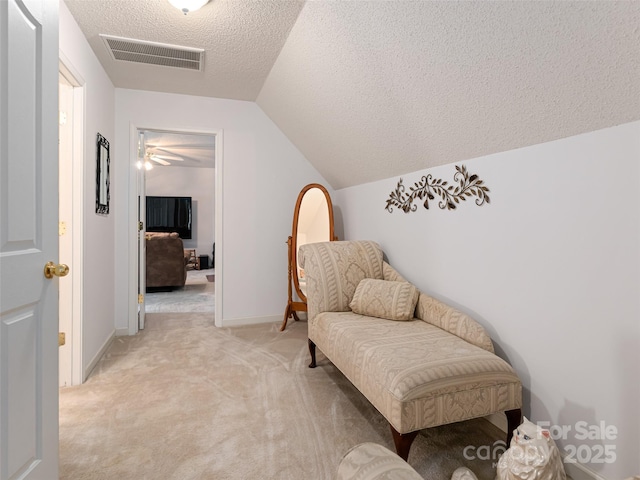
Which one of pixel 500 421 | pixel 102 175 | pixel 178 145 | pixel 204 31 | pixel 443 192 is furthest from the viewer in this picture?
pixel 178 145

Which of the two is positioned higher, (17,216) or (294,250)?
(17,216)

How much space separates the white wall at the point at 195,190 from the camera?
27.7 ft

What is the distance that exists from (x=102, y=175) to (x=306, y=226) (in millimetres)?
1837

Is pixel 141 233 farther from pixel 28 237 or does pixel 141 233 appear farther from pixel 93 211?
pixel 28 237

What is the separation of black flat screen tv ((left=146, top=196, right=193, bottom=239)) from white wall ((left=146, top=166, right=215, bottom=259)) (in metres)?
0.21

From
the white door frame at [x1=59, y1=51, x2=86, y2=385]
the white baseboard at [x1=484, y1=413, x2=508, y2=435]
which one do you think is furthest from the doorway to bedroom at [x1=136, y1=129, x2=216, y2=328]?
the white baseboard at [x1=484, y1=413, x2=508, y2=435]

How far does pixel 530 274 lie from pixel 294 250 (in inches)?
90.1

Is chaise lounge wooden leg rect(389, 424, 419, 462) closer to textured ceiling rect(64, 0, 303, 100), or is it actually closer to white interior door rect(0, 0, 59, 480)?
white interior door rect(0, 0, 59, 480)

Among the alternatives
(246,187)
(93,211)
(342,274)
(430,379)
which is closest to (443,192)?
(342,274)

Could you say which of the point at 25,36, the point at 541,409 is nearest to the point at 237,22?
the point at 25,36

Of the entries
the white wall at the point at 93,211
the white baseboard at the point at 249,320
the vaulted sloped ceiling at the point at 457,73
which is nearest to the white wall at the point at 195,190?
the white baseboard at the point at 249,320

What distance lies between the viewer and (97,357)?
270 cm

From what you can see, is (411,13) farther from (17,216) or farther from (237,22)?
(17,216)

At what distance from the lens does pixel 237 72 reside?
→ 3.04 m
